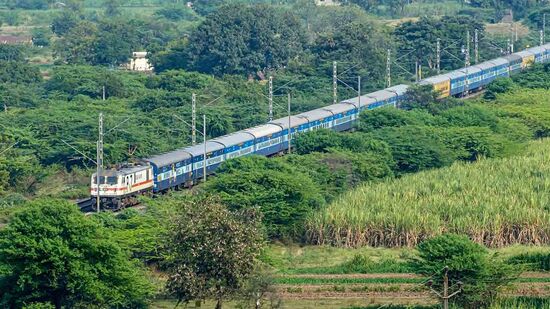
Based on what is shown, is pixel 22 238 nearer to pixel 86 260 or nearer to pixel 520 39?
pixel 86 260

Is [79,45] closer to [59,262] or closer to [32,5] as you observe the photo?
[32,5]

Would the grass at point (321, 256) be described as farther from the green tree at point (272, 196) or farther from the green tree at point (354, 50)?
the green tree at point (354, 50)

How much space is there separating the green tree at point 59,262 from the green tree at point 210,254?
1.67 meters

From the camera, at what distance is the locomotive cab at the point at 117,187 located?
61500mm

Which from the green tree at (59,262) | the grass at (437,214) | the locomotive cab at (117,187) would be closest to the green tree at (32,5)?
the grass at (437,214)

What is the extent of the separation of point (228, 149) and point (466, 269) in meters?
25.6

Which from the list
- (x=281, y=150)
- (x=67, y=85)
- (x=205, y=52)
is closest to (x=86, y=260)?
(x=281, y=150)

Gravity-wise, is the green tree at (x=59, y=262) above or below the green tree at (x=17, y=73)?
below

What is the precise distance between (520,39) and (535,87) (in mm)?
36403

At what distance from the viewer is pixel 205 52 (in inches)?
4562

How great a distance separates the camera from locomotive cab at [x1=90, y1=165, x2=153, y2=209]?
61.5 meters

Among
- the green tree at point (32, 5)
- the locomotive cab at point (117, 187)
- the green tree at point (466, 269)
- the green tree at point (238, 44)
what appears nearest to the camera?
the green tree at point (466, 269)

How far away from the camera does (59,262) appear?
4350 cm

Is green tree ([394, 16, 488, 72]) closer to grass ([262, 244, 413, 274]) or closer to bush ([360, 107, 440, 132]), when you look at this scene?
bush ([360, 107, 440, 132])
